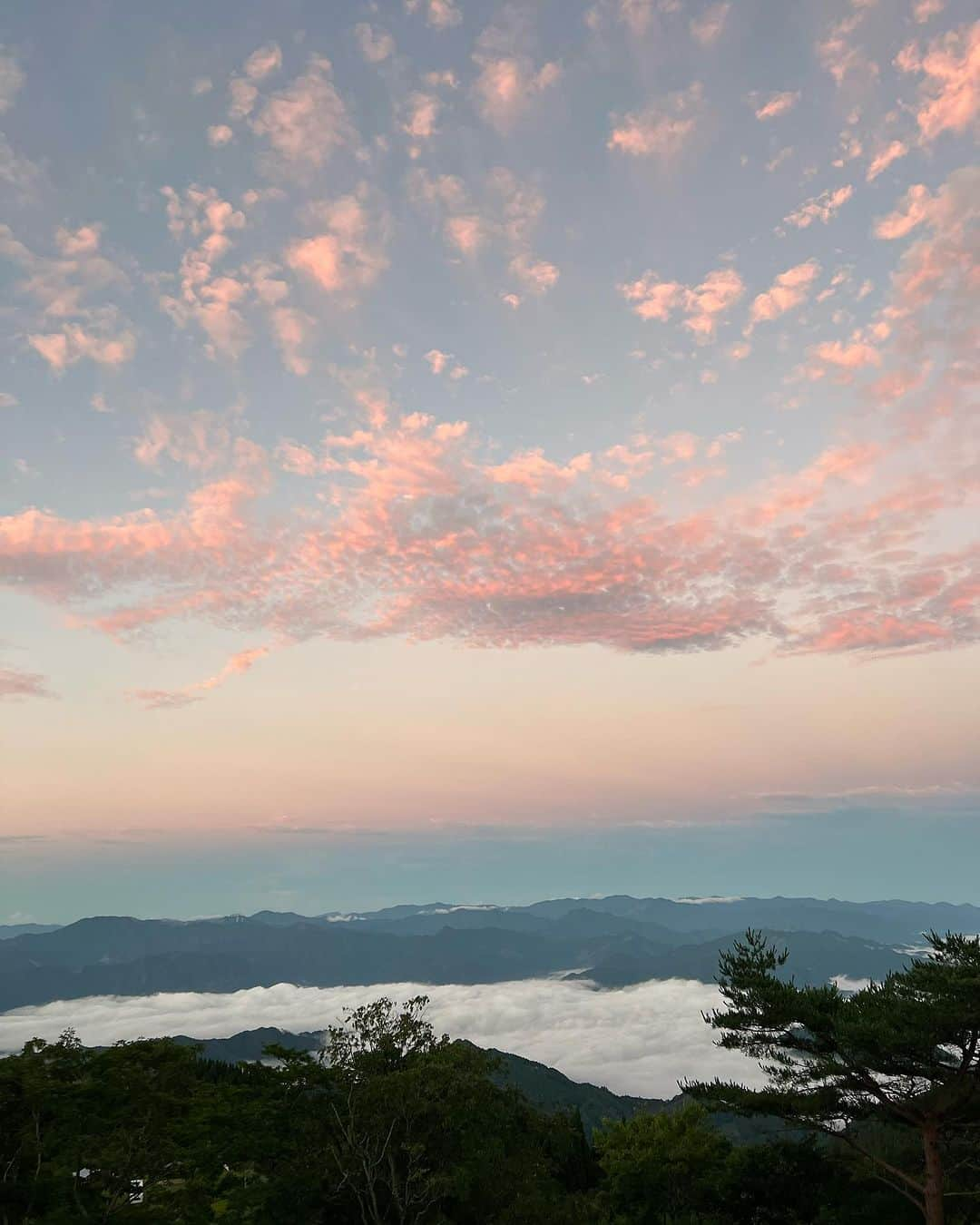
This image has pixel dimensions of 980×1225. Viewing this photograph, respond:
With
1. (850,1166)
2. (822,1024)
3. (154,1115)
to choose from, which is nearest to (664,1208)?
(850,1166)

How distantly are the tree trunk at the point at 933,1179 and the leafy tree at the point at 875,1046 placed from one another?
0.03 meters

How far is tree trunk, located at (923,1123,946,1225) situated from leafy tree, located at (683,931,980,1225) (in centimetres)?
3

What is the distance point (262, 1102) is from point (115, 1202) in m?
11.6

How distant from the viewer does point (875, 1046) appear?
27.5 m

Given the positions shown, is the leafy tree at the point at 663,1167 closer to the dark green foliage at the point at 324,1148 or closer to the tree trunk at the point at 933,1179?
the dark green foliage at the point at 324,1148

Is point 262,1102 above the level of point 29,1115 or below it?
below

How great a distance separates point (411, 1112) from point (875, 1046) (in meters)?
17.6

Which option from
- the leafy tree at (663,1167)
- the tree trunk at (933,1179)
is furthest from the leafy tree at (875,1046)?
the leafy tree at (663,1167)

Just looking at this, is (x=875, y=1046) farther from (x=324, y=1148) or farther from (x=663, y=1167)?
(x=663, y=1167)

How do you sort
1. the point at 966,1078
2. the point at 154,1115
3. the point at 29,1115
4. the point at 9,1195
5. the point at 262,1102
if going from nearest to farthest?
the point at 9,1195
the point at 29,1115
the point at 154,1115
the point at 966,1078
the point at 262,1102

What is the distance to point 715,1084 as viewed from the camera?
34.9 metres

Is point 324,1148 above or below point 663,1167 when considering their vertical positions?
above

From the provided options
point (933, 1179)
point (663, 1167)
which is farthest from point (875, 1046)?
point (663, 1167)

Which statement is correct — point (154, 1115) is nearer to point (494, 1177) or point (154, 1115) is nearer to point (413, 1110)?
point (413, 1110)
